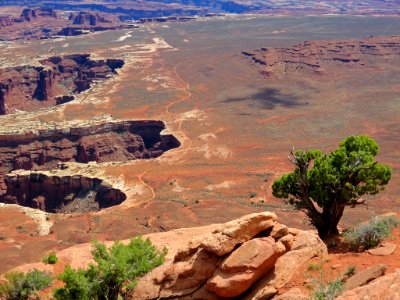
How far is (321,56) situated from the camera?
118875 mm

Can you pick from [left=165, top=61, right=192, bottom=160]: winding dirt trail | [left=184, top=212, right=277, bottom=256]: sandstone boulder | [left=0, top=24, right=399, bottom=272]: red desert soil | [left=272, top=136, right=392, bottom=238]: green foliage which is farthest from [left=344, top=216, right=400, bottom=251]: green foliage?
[left=165, top=61, right=192, bottom=160]: winding dirt trail

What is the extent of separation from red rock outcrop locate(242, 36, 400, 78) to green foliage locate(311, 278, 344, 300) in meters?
96.7

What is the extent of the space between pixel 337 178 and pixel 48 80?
104 metres

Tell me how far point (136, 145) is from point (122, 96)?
22994 millimetres

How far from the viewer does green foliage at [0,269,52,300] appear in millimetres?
20797

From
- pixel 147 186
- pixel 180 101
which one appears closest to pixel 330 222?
pixel 147 186

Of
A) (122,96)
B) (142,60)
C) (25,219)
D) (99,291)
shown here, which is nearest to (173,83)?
(122,96)

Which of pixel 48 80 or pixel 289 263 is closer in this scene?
pixel 289 263

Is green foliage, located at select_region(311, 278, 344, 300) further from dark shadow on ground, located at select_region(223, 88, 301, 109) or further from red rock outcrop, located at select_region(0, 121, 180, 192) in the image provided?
dark shadow on ground, located at select_region(223, 88, 301, 109)

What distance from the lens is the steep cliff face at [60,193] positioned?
2010 inches

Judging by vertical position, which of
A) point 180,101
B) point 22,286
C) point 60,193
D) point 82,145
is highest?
point 22,286

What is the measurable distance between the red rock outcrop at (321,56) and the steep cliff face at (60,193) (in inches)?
2572

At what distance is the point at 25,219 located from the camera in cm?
4403

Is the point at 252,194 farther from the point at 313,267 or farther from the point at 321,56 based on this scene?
the point at 321,56
